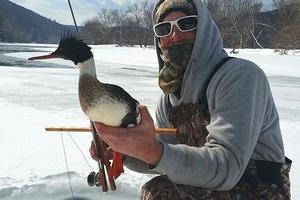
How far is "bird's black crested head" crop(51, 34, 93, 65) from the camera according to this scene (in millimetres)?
1304

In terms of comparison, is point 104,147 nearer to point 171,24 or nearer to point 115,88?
point 115,88

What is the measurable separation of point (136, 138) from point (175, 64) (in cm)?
70

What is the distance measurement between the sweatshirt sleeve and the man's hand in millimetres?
73

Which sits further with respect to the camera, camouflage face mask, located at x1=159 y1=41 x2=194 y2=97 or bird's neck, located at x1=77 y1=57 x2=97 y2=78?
camouflage face mask, located at x1=159 y1=41 x2=194 y2=97

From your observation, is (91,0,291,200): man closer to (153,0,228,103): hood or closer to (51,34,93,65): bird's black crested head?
(153,0,228,103): hood

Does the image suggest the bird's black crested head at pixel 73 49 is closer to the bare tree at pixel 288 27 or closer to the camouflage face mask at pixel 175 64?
the camouflage face mask at pixel 175 64

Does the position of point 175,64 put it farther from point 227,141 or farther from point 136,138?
point 136,138

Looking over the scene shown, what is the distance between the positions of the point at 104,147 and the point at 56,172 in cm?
216

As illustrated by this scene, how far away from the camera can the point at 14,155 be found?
397 cm

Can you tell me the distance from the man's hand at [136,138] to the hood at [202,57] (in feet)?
1.68

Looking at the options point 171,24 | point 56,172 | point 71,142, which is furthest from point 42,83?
point 171,24

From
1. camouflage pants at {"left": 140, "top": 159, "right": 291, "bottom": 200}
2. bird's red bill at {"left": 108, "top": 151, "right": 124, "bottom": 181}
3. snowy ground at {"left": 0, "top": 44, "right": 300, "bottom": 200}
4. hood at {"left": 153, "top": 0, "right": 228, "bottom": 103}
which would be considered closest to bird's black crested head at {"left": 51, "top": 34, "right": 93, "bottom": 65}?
bird's red bill at {"left": 108, "top": 151, "right": 124, "bottom": 181}

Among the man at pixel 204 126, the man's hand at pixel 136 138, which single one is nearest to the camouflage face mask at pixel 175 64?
the man at pixel 204 126

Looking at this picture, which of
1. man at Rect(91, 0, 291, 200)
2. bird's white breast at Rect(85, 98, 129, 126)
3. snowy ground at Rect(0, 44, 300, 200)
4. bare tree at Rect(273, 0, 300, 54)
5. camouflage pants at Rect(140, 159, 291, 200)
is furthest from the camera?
bare tree at Rect(273, 0, 300, 54)
